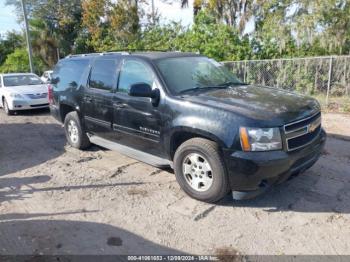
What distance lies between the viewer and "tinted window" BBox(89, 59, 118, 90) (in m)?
5.49

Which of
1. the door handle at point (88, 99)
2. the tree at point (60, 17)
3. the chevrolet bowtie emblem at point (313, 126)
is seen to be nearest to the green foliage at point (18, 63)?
the tree at point (60, 17)

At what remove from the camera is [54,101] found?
7262 mm

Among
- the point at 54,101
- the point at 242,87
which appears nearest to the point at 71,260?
the point at 242,87

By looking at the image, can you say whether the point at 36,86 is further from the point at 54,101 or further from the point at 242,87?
the point at 242,87

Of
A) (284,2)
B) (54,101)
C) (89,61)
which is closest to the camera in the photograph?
(89,61)

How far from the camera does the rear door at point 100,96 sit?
5.49 meters

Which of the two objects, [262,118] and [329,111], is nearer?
[262,118]

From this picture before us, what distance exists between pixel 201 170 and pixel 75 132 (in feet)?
11.2

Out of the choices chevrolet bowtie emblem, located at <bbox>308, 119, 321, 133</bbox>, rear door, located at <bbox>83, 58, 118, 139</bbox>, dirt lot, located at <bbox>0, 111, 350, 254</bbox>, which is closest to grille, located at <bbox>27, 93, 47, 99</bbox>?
dirt lot, located at <bbox>0, 111, 350, 254</bbox>

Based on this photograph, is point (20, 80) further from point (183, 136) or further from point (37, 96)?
point (183, 136)

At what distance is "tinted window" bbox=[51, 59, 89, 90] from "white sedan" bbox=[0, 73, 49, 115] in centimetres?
412

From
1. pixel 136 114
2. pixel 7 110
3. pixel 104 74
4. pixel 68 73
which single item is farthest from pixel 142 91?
pixel 7 110

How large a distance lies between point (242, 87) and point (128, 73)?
175cm

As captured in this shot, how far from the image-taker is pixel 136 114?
4.95 metres
